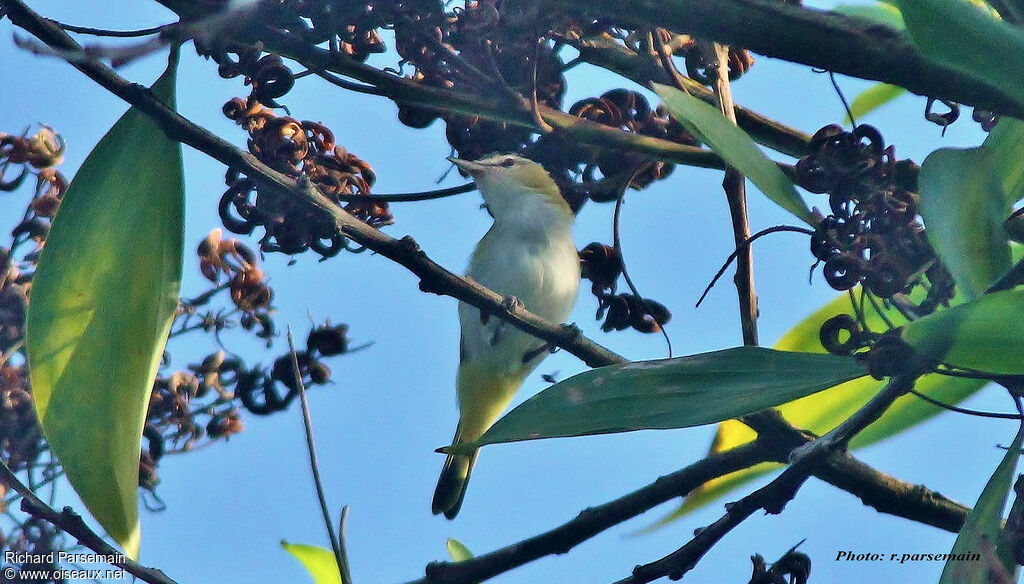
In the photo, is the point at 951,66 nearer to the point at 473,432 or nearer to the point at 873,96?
the point at 873,96

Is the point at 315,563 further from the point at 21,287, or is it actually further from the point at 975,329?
the point at 975,329

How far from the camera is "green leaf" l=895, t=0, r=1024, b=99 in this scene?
72cm

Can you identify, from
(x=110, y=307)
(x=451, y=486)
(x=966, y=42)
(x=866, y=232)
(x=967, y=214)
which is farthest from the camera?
(x=451, y=486)

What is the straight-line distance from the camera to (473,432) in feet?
7.88

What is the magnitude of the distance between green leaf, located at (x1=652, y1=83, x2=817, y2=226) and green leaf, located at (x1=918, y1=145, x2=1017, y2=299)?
0.13m

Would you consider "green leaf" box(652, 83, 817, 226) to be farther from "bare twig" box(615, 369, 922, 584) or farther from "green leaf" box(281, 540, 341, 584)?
"green leaf" box(281, 540, 341, 584)

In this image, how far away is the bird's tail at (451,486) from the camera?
7.46ft

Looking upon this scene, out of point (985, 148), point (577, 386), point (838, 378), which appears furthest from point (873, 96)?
point (577, 386)

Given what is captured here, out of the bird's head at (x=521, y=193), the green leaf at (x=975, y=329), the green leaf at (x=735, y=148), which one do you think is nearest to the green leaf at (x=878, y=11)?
the green leaf at (x=735, y=148)

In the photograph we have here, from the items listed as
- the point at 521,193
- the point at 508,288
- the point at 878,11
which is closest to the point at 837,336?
the point at 878,11

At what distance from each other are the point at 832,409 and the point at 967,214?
2.10ft

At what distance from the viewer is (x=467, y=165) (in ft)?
5.31

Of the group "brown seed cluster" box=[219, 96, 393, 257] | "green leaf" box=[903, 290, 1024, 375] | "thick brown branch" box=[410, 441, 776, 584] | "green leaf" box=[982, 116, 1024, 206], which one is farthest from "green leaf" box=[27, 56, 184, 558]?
"green leaf" box=[982, 116, 1024, 206]

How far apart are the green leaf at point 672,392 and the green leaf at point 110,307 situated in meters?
0.43
